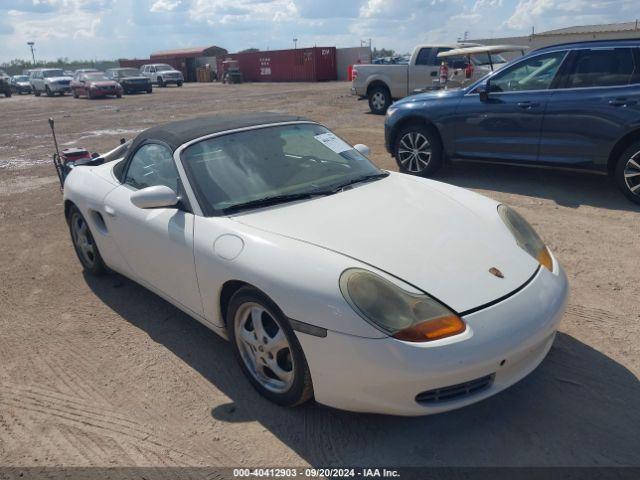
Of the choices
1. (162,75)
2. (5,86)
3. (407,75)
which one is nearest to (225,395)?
(407,75)

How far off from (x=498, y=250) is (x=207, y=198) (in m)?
1.72

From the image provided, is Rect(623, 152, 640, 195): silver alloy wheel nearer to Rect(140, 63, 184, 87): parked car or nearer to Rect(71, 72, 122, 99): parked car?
Rect(71, 72, 122, 99): parked car

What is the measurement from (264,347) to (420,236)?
1.03m

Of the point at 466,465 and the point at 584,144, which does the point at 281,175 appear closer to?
the point at 466,465

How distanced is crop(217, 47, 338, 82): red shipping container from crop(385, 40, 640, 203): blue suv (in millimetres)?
31778

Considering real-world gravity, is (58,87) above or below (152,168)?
below

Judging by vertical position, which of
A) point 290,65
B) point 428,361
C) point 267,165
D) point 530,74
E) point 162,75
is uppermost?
point 530,74

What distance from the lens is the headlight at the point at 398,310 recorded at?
2.32m

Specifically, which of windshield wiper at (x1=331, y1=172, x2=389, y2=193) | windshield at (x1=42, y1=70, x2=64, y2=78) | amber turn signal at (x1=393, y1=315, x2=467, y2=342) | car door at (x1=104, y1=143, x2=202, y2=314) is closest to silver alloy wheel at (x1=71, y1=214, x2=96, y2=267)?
car door at (x1=104, y1=143, x2=202, y2=314)

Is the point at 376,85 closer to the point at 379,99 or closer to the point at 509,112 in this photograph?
the point at 379,99

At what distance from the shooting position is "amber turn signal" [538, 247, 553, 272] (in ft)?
9.62

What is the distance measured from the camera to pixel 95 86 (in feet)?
90.5

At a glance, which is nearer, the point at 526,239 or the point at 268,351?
the point at 268,351

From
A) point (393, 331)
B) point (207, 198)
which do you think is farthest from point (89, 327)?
point (393, 331)
